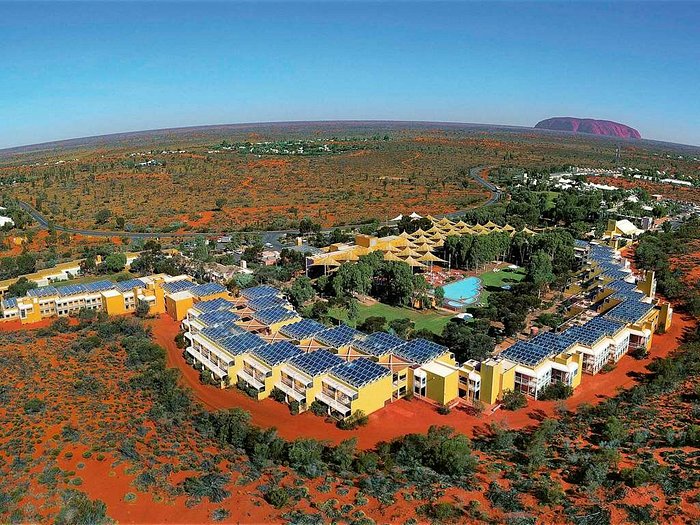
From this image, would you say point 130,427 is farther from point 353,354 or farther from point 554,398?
point 554,398

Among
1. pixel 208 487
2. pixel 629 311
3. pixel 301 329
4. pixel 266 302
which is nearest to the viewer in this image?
pixel 208 487

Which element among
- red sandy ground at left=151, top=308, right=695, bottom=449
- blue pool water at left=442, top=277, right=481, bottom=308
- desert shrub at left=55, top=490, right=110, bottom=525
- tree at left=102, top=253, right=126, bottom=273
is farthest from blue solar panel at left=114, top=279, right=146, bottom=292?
blue pool water at left=442, top=277, right=481, bottom=308

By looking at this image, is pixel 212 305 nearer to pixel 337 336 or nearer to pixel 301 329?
pixel 301 329

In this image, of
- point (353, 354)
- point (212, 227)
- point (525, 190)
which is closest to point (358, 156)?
point (525, 190)

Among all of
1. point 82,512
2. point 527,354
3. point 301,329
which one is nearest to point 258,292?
point 301,329

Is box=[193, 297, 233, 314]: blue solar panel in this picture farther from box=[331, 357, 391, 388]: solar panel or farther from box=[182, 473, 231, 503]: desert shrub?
box=[182, 473, 231, 503]: desert shrub

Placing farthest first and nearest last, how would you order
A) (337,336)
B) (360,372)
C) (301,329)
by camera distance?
(301,329) < (337,336) < (360,372)

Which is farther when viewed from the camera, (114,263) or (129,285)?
(114,263)

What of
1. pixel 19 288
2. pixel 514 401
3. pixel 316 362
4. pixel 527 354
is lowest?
pixel 514 401
